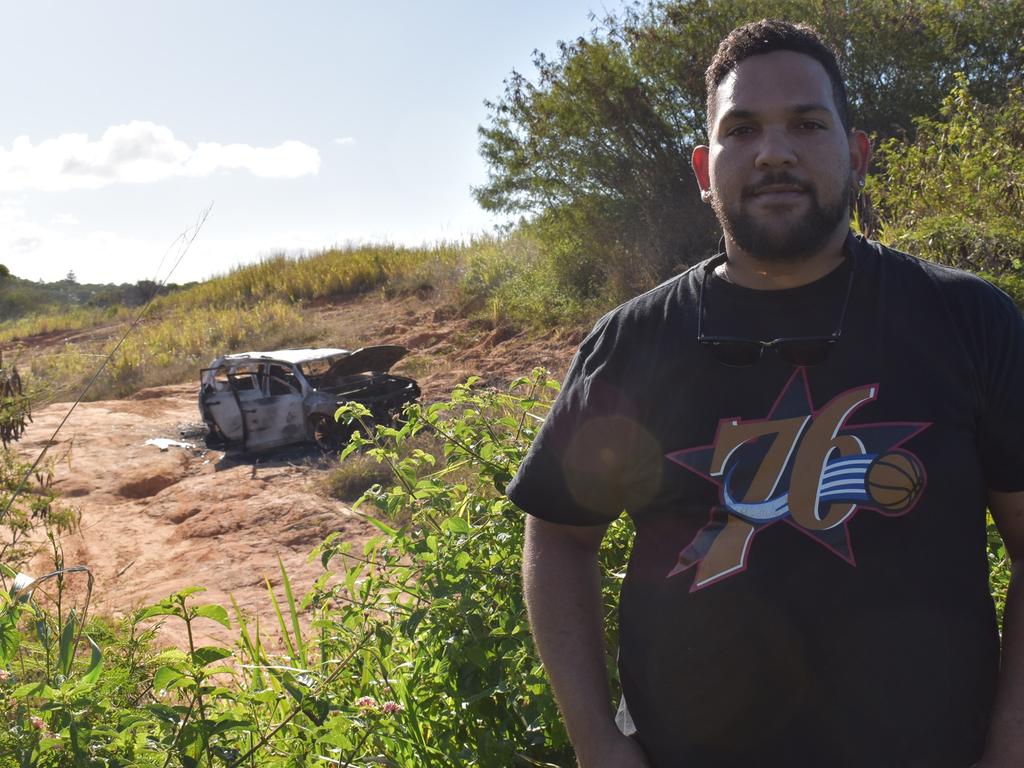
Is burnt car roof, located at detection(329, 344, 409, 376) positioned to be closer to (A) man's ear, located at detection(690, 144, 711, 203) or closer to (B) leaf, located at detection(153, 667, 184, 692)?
(B) leaf, located at detection(153, 667, 184, 692)

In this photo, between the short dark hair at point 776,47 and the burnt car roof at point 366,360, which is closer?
the short dark hair at point 776,47

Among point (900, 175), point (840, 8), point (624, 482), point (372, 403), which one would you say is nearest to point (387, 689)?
point (624, 482)

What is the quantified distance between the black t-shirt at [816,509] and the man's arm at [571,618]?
2.8 inches

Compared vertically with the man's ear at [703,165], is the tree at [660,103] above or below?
above

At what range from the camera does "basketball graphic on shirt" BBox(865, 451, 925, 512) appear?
152cm

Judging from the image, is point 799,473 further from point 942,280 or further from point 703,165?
point 703,165

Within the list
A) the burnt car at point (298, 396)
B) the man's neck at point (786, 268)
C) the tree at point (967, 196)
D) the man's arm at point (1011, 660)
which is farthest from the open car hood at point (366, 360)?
the man's arm at point (1011, 660)

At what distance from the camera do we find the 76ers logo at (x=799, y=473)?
1.53 meters

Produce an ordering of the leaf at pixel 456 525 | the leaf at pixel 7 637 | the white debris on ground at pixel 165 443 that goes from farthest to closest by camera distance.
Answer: the white debris on ground at pixel 165 443
the leaf at pixel 456 525
the leaf at pixel 7 637

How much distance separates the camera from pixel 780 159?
172 cm

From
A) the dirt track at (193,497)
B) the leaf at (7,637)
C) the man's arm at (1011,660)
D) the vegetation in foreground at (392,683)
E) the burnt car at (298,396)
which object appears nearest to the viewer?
the man's arm at (1011,660)

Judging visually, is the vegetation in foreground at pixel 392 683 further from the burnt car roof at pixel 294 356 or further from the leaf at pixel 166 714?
the burnt car roof at pixel 294 356

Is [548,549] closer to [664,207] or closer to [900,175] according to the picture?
[900,175]

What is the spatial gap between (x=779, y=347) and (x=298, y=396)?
11.6 metres
